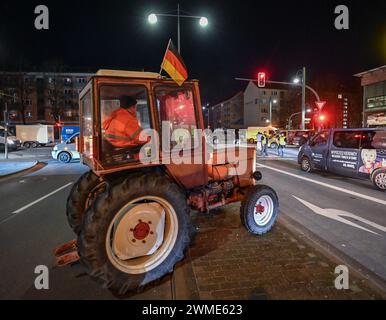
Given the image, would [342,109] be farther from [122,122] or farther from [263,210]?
[122,122]

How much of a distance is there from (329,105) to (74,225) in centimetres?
6478

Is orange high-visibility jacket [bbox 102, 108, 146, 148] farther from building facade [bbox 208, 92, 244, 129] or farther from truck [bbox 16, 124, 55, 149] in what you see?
building facade [bbox 208, 92, 244, 129]

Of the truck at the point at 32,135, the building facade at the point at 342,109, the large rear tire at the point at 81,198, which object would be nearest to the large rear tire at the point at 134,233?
the large rear tire at the point at 81,198

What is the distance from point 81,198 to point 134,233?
1.46 m

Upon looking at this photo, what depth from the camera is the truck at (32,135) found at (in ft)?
123

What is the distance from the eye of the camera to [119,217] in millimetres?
3564

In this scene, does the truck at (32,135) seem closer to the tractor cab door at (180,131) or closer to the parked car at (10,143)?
the parked car at (10,143)

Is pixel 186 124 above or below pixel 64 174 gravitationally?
above

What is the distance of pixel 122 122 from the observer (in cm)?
371

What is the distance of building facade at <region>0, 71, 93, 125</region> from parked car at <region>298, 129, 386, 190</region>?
5198 centimetres

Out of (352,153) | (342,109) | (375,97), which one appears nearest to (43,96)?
(375,97)

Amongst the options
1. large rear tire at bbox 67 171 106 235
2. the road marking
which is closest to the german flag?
large rear tire at bbox 67 171 106 235
